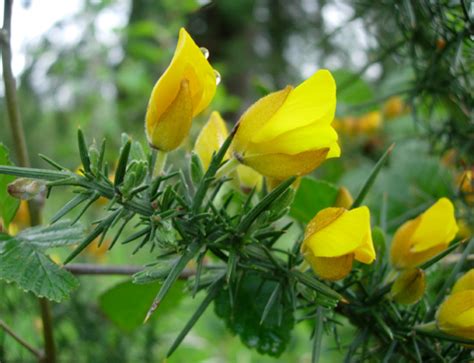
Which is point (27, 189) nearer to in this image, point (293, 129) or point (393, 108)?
point (293, 129)

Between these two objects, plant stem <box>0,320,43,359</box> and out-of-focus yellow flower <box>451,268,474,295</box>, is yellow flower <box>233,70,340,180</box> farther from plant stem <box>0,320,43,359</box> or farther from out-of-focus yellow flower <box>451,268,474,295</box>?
plant stem <box>0,320,43,359</box>

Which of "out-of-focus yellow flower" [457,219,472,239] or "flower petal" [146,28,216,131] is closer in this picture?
"flower petal" [146,28,216,131]

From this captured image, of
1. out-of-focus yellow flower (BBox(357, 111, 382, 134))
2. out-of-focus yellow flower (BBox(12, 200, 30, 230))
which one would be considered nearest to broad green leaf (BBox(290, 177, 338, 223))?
out-of-focus yellow flower (BBox(12, 200, 30, 230))

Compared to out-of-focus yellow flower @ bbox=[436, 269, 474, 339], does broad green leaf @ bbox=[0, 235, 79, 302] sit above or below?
above

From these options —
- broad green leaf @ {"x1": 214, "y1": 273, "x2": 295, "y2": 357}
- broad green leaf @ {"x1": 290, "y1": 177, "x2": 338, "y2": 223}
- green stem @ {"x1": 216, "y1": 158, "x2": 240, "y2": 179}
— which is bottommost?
broad green leaf @ {"x1": 214, "y1": 273, "x2": 295, "y2": 357}

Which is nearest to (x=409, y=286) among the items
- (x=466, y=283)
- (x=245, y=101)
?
(x=466, y=283)

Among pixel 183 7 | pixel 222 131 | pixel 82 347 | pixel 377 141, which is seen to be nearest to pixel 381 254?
pixel 222 131
